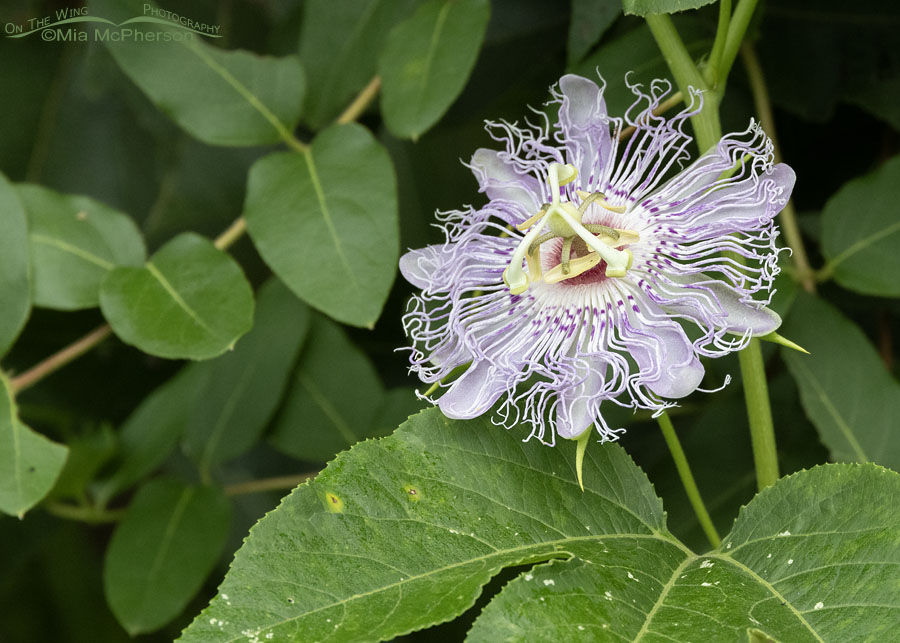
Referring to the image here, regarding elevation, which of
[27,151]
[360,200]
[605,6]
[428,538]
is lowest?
[27,151]

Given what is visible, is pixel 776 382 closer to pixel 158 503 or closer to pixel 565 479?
pixel 565 479

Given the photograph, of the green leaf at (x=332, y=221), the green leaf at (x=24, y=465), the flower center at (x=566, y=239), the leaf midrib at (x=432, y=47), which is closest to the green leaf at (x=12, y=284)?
the green leaf at (x=24, y=465)

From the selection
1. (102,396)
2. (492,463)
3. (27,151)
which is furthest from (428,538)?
(27,151)

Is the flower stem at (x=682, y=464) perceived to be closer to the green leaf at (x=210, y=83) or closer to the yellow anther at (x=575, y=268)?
the yellow anther at (x=575, y=268)

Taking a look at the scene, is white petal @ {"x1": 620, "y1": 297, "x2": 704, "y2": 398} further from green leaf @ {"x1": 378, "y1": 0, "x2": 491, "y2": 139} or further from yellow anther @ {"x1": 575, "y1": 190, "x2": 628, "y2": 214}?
green leaf @ {"x1": 378, "y1": 0, "x2": 491, "y2": 139}

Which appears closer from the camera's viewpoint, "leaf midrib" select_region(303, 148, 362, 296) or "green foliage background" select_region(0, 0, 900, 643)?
"green foliage background" select_region(0, 0, 900, 643)

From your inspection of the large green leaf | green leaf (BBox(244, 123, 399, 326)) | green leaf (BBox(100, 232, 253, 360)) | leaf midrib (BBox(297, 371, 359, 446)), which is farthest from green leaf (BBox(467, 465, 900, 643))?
leaf midrib (BBox(297, 371, 359, 446))

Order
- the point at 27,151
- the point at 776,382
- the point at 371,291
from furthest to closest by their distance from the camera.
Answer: the point at 27,151
the point at 776,382
the point at 371,291
